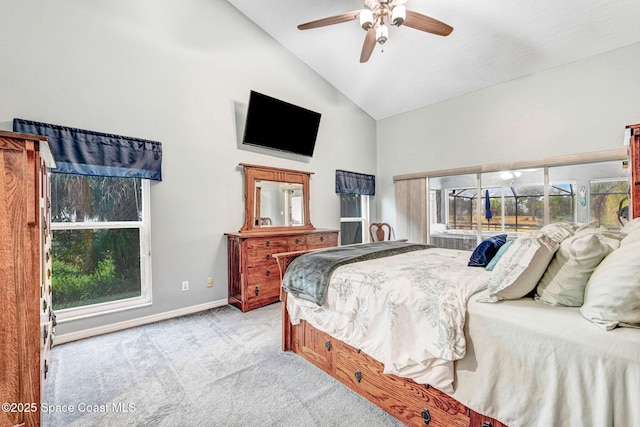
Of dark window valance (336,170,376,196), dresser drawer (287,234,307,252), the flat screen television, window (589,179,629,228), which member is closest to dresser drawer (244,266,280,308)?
dresser drawer (287,234,307,252)

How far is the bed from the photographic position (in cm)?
95

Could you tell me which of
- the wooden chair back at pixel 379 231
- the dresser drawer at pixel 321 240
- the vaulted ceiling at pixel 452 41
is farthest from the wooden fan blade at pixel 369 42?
the wooden chair back at pixel 379 231

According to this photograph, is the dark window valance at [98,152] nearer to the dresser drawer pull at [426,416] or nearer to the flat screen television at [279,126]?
the flat screen television at [279,126]

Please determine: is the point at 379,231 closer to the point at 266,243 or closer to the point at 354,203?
the point at 354,203

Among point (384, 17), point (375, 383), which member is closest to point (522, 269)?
point (375, 383)

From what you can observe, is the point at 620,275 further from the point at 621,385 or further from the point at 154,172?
the point at 154,172

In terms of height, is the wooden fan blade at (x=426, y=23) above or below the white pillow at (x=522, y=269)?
above

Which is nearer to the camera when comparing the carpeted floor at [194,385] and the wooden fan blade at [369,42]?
the carpeted floor at [194,385]

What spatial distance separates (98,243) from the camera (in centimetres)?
288

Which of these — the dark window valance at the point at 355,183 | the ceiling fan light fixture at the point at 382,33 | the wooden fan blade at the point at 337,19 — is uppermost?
the wooden fan blade at the point at 337,19

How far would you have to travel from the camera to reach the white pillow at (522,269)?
4.02 feet

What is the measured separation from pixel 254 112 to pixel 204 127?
2.21 ft

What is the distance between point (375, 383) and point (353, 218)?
3.85 m

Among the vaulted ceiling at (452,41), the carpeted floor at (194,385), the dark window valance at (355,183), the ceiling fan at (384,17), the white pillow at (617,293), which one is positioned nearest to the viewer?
the white pillow at (617,293)
